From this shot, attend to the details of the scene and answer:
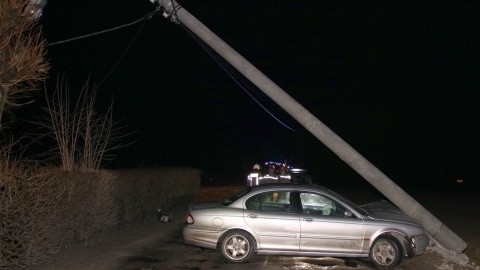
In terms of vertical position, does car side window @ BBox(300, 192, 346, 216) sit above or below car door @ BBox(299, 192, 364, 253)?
above

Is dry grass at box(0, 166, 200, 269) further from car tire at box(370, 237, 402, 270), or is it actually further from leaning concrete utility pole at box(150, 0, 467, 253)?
car tire at box(370, 237, 402, 270)

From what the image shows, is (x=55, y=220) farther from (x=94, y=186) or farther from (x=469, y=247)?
(x=469, y=247)

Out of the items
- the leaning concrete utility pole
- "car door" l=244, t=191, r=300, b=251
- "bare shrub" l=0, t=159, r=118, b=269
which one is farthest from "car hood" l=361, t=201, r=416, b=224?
"bare shrub" l=0, t=159, r=118, b=269

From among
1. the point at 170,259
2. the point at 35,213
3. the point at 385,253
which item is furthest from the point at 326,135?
the point at 35,213

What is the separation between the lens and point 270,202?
1015 cm

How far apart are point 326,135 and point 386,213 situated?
2142 millimetres

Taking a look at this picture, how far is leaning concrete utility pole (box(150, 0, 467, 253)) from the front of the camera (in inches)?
433

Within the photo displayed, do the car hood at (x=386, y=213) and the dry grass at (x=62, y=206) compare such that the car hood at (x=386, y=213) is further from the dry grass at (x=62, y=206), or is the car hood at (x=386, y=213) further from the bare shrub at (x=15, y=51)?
the bare shrub at (x=15, y=51)

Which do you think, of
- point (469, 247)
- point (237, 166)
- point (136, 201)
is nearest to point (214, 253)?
point (136, 201)

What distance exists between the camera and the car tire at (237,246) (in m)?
9.80

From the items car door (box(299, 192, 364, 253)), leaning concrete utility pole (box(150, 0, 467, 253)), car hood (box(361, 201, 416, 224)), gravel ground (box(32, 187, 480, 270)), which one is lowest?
gravel ground (box(32, 187, 480, 270))

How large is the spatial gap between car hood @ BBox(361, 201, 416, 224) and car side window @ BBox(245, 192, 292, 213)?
5.38 feet

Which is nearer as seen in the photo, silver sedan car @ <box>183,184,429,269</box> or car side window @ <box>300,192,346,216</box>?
silver sedan car @ <box>183,184,429,269</box>

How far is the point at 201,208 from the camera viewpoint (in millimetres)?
10266
